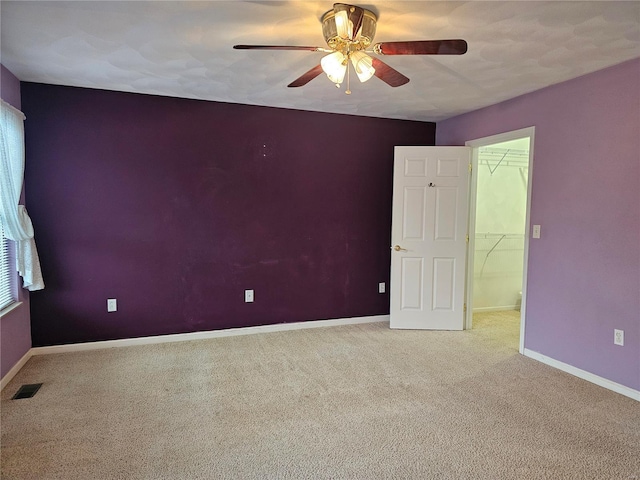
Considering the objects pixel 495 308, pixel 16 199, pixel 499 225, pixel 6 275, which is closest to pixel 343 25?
pixel 16 199

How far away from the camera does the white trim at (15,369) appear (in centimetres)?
286

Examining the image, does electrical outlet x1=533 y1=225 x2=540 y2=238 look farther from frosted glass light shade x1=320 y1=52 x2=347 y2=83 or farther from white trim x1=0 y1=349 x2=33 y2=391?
white trim x1=0 y1=349 x2=33 y2=391

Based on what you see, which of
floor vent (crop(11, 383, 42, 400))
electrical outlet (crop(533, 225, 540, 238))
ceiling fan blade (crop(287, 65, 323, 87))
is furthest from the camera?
electrical outlet (crop(533, 225, 540, 238))

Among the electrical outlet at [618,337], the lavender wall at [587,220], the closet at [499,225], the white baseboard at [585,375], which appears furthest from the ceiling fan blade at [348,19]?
the closet at [499,225]

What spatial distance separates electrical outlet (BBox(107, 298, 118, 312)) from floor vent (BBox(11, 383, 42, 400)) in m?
0.91

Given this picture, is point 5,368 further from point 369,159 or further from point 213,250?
point 369,159

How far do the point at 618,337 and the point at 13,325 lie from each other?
465 centimetres

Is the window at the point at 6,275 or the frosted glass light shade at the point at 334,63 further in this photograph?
the window at the point at 6,275

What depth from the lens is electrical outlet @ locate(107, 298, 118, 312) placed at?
3.71 metres

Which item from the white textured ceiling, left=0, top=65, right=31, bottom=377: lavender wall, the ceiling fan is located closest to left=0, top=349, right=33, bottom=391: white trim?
left=0, top=65, right=31, bottom=377: lavender wall

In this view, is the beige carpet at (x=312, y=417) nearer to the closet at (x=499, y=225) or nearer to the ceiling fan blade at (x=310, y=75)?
the closet at (x=499, y=225)

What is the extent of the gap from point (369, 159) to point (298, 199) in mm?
996

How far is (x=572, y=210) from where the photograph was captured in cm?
320

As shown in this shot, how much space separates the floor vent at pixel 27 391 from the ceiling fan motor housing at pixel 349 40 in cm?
309
